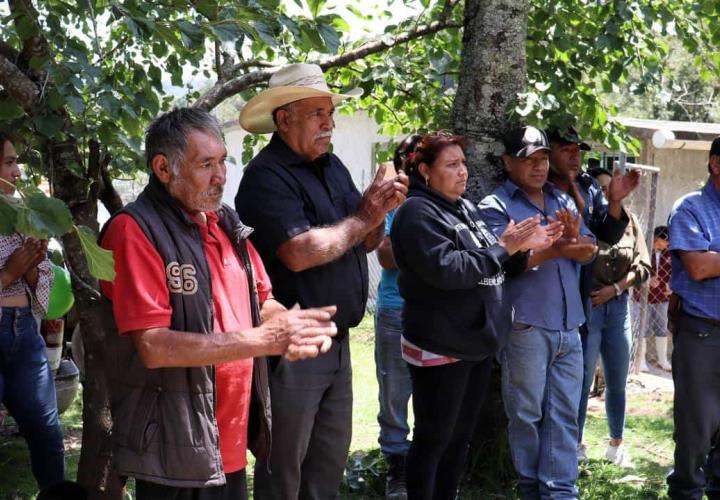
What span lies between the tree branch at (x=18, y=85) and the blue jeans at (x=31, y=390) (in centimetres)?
112

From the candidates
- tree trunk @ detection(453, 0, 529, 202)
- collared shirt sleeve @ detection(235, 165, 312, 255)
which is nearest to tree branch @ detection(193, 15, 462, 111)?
tree trunk @ detection(453, 0, 529, 202)

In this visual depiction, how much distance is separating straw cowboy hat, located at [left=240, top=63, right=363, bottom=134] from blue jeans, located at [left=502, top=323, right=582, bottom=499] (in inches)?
66.0

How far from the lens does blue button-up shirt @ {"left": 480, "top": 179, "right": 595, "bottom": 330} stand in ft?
15.5

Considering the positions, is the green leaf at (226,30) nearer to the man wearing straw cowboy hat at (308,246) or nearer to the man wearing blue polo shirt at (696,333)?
the man wearing straw cowboy hat at (308,246)

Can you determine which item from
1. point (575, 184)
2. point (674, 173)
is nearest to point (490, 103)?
point (575, 184)

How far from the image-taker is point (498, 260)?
14.1 ft

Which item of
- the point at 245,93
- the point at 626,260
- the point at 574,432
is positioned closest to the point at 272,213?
the point at 574,432

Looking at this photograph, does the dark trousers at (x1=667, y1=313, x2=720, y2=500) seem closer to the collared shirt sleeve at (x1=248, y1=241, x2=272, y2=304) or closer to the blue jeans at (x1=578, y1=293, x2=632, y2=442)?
the blue jeans at (x1=578, y1=293, x2=632, y2=442)

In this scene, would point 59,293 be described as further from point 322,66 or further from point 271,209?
point 322,66

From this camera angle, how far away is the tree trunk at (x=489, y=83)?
529 cm

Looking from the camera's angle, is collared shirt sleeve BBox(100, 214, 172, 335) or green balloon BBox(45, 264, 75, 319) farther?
green balloon BBox(45, 264, 75, 319)

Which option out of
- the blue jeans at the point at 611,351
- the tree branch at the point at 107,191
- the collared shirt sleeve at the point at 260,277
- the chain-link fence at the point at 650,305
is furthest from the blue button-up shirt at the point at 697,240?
the chain-link fence at the point at 650,305

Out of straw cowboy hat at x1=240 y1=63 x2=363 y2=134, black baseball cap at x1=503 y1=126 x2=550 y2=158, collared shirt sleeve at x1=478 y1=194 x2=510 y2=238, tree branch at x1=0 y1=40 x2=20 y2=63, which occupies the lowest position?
collared shirt sleeve at x1=478 y1=194 x2=510 y2=238

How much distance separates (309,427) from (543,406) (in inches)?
60.7
